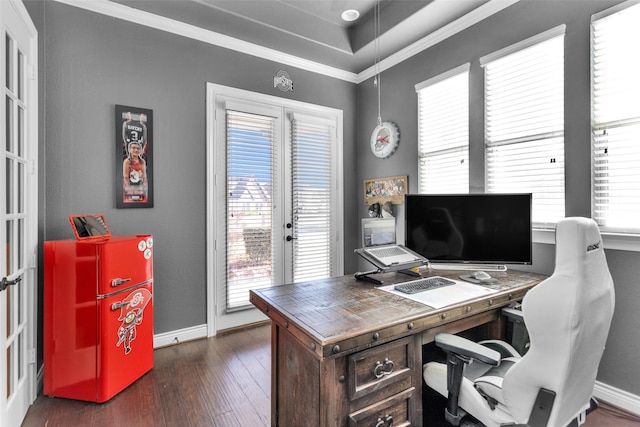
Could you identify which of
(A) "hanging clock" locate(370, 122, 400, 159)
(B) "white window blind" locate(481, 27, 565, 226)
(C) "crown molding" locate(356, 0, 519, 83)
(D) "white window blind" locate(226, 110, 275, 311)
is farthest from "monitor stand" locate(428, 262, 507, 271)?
(C) "crown molding" locate(356, 0, 519, 83)

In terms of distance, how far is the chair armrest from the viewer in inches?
47.9

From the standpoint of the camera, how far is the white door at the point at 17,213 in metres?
1.61

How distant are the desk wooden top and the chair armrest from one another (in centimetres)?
12

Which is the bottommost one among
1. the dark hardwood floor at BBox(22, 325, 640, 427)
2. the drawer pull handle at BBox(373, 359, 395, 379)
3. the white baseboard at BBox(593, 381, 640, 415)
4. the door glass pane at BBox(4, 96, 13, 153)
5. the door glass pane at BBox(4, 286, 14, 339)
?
the dark hardwood floor at BBox(22, 325, 640, 427)

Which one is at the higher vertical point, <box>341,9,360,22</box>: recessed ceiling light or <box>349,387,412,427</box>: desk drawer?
<box>341,9,360,22</box>: recessed ceiling light

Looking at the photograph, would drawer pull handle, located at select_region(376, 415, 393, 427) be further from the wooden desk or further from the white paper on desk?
the white paper on desk

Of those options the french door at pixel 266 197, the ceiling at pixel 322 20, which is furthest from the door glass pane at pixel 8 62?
the french door at pixel 266 197

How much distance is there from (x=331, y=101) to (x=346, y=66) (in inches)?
17.6

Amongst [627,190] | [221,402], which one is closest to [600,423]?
[627,190]

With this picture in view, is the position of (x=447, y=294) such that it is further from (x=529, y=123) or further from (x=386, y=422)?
(x=529, y=123)

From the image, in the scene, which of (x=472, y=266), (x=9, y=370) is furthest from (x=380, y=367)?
(x=9, y=370)

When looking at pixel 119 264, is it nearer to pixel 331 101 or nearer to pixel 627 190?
pixel 331 101

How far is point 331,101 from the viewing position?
153 inches

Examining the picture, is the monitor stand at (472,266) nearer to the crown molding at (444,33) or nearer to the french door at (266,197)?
the french door at (266,197)
